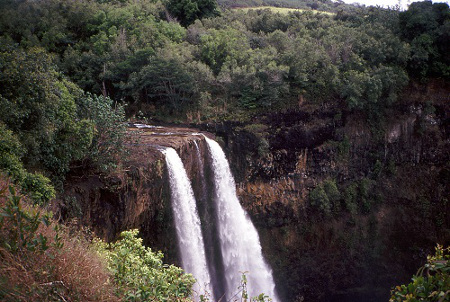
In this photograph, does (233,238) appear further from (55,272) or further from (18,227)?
(18,227)

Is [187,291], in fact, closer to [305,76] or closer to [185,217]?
[185,217]

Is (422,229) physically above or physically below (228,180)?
below

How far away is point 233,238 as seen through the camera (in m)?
17.2

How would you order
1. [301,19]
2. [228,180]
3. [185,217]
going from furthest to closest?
[301,19]
[228,180]
[185,217]

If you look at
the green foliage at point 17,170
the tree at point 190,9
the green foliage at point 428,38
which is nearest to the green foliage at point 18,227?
the green foliage at point 17,170

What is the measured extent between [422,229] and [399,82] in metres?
8.71

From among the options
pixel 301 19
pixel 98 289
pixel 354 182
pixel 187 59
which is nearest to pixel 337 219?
pixel 354 182

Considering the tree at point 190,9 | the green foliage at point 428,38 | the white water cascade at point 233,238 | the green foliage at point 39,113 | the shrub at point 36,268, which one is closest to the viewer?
the shrub at point 36,268

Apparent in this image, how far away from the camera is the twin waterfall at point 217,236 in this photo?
1358 centimetres

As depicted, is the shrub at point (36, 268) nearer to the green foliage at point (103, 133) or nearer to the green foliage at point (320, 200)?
the green foliage at point (103, 133)

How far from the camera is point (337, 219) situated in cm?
2145

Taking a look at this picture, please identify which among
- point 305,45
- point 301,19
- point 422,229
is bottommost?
point 422,229

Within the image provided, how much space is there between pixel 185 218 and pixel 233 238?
433 centimetres

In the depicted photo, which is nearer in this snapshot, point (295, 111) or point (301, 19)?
point (295, 111)
